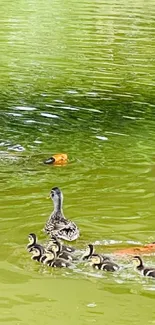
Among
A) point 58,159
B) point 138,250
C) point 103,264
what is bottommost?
point 138,250

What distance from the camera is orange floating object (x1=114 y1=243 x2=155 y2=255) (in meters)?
8.29

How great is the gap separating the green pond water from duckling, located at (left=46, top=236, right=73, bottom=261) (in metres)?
0.15

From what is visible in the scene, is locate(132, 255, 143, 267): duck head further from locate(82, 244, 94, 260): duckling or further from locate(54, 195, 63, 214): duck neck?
locate(54, 195, 63, 214): duck neck

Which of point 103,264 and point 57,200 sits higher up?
point 57,200

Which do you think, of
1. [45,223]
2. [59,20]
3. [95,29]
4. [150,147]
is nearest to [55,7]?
[59,20]

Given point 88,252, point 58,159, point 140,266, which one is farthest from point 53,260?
point 58,159

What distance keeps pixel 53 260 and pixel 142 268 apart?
880mm

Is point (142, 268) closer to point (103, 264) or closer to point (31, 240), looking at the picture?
point (103, 264)

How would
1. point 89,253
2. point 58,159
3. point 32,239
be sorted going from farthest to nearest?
1. point 58,159
2. point 32,239
3. point 89,253

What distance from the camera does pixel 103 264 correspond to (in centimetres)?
770

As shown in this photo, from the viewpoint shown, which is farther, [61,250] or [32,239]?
[32,239]

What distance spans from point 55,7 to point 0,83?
2193cm

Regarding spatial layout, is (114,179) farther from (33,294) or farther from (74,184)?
(33,294)

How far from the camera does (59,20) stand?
3253 cm
